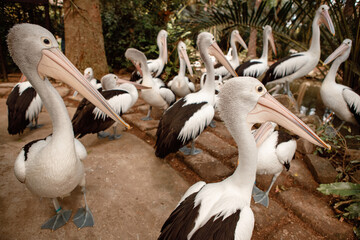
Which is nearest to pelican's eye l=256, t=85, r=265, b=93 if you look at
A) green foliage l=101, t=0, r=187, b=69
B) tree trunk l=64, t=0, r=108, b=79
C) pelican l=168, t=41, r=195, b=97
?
pelican l=168, t=41, r=195, b=97

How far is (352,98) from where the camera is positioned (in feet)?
10.2

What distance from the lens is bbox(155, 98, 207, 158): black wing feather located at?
2.52 metres

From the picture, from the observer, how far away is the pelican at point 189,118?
254 cm

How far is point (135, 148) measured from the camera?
3.11m

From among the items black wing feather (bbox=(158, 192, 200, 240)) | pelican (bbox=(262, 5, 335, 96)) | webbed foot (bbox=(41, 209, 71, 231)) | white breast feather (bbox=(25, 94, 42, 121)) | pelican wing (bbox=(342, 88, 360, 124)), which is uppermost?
pelican (bbox=(262, 5, 335, 96))

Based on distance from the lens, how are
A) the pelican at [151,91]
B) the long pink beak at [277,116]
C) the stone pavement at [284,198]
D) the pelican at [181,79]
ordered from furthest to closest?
1. the pelican at [181,79]
2. the pelican at [151,91]
3. the stone pavement at [284,198]
4. the long pink beak at [277,116]

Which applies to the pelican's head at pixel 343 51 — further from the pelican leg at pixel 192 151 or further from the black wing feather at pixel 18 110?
the black wing feather at pixel 18 110

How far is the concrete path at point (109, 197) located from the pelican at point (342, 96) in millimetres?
2906

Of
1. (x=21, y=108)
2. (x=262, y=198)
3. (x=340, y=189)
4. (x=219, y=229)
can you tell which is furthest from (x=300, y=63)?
(x=21, y=108)

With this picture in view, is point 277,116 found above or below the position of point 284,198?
above

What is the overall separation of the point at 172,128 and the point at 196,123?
332 mm

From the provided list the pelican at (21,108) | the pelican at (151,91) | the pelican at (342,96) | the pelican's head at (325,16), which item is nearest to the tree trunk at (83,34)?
the pelican at (151,91)

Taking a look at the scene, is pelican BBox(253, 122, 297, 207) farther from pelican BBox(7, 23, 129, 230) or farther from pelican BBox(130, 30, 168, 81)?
pelican BBox(130, 30, 168, 81)

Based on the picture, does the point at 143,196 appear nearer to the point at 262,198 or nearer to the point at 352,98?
the point at 262,198
